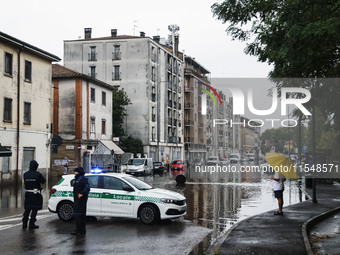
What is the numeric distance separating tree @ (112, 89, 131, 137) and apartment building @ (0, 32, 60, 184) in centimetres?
2320

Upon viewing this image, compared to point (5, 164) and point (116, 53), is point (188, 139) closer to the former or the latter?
point (116, 53)

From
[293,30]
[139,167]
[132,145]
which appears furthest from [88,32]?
[293,30]

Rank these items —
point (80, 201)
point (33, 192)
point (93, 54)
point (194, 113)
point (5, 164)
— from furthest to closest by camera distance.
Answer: point (194, 113) → point (93, 54) → point (5, 164) → point (33, 192) → point (80, 201)

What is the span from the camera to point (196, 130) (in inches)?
3583

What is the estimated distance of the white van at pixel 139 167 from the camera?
44.8 m

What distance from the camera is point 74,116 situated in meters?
44.2

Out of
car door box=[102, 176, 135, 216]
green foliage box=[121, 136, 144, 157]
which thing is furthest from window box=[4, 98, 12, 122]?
green foliage box=[121, 136, 144, 157]

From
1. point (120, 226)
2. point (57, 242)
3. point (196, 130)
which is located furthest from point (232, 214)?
point (196, 130)

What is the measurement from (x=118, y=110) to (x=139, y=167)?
50.0 feet

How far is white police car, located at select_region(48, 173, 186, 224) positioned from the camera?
12.6 m

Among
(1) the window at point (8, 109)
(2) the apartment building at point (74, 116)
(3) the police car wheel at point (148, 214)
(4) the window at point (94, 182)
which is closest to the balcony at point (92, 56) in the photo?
(2) the apartment building at point (74, 116)

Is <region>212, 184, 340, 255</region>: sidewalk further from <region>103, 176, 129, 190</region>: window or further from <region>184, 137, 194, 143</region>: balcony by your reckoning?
<region>184, 137, 194, 143</region>: balcony

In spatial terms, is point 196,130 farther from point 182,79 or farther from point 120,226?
point 120,226

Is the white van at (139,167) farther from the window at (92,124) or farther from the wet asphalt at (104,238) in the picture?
the wet asphalt at (104,238)
